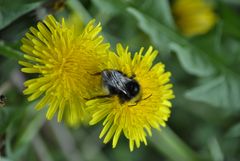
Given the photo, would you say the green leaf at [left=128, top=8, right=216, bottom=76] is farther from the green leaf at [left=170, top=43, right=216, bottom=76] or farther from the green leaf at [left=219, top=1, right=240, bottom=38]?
the green leaf at [left=219, top=1, right=240, bottom=38]

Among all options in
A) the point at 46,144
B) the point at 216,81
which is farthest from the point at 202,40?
the point at 46,144

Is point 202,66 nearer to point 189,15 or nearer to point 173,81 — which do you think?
point 189,15

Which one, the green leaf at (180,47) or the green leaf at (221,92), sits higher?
the green leaf at (180,47)

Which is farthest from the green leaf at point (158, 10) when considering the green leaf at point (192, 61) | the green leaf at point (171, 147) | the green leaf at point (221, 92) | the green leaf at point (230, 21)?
the green leaf at point (171, 147)

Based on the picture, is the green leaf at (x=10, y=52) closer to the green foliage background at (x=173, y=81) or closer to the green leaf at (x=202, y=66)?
the green foliage background at (x=173, y=81)

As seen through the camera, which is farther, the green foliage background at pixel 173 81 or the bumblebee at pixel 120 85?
the green foliage background at pixel 173 81

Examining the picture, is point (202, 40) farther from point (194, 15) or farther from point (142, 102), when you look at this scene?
point (142, 102)

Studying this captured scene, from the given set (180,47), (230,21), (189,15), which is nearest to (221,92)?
(180,47)
